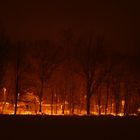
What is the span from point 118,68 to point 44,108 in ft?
37.7

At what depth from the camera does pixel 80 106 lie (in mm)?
49344
